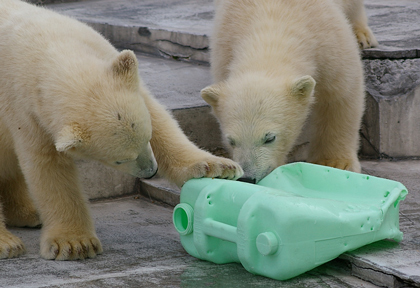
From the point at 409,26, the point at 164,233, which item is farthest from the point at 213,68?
the point at 409,26

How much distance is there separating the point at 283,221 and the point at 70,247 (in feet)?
3.74

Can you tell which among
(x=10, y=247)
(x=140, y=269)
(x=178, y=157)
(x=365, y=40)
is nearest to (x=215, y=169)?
(x=178, y=157)

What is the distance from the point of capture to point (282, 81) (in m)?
3.45

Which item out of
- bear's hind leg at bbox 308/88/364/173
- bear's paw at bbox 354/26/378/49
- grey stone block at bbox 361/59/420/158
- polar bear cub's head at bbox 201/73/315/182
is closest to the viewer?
polar bear cub's head at bbox 201/73/315/182

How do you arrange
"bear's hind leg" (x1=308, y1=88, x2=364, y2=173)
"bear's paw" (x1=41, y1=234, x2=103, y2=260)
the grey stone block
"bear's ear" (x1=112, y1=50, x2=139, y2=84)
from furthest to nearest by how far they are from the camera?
the grey stone block, "bear's hind leg" (x1=308, y1=88, x2=364, y2=173), "bear's paw" (x1=41, y1=234, x2=103, y2=260), "bear's ear" (x1=112, y1=50, x2=139, y2=84)

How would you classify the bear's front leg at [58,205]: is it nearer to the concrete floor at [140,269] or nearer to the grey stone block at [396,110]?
the concrete floor at [140,269]

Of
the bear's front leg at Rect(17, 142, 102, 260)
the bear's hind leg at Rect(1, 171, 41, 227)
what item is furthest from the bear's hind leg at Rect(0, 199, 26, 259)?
the bear's hind leg at Rect(1, 171, 41, 227)

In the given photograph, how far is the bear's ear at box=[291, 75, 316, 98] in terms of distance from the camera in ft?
11.0

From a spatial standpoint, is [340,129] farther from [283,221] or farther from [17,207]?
[17,207]

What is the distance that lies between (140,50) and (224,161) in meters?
3.89

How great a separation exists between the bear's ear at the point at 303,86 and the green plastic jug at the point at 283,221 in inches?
21.4

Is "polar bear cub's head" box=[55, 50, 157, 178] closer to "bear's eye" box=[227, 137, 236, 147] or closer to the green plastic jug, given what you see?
the green plastic jug

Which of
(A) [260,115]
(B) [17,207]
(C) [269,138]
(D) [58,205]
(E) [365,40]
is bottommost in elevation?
(B) [17,207]

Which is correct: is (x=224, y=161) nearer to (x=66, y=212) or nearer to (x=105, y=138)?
(x=105, y=138)
